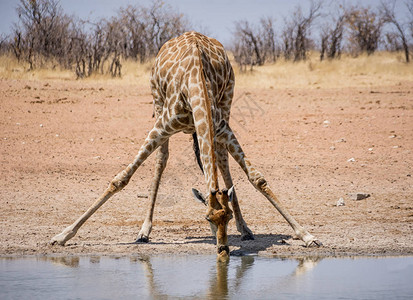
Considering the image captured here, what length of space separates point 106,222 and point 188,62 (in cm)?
236

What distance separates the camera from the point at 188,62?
6.23m

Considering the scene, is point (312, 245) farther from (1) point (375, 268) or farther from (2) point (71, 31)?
(2) point (71, 31)

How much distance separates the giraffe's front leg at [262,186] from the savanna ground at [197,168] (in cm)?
12

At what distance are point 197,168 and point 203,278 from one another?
5421 millimetres

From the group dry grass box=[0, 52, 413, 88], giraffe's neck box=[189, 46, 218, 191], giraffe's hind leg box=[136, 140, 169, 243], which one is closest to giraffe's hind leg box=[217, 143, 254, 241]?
giraffe's hind leg box=[136, 140, 169, 243]

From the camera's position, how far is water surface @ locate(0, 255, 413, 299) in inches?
183

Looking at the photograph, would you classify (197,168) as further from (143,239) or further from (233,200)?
(143,239)

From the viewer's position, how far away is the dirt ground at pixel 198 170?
22.0 ft

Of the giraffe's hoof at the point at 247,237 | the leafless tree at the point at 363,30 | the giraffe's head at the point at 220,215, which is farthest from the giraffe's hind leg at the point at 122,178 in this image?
the leafless tree at the point at 363,30

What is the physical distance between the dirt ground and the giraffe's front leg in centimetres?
13

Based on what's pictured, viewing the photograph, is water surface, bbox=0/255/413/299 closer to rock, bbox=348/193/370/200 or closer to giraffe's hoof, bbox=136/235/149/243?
giraffe's hoof, bbox=136/235/149/243

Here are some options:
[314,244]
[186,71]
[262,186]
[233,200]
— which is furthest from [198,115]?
[314,244]

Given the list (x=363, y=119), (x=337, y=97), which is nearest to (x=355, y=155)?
(x=363, y=119)

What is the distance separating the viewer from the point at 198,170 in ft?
34.0
